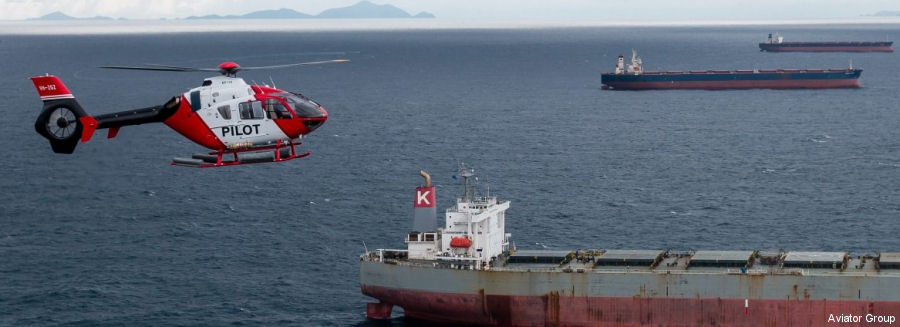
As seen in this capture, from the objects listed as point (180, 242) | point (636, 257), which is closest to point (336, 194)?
point (180, 242)

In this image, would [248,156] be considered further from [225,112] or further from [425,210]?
[425,210]

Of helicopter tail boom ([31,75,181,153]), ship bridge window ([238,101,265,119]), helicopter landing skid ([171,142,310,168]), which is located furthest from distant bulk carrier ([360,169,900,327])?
helicopter tail boom ([31,75,181,153])

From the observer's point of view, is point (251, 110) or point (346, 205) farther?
point (346, 205)

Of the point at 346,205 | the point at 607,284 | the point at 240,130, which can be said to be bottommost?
the point at 346,205

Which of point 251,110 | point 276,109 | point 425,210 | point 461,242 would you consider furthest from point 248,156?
point 425,210

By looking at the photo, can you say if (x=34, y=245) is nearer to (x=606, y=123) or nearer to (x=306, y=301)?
(x=306, y=301)

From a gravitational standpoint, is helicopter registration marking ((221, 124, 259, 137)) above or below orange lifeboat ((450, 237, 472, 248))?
above

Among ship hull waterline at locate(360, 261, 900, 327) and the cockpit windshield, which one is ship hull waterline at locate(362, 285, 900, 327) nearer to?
ship hull waterline at locate(360, 261, 900, 327)
